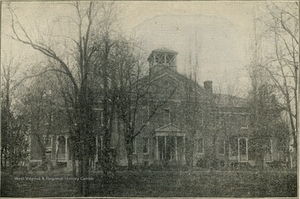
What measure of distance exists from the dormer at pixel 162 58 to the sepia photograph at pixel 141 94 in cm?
2

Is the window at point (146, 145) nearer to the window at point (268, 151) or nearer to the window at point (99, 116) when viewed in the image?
the window at point (99, 116)

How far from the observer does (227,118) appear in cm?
718

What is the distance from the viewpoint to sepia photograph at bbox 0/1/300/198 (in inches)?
266

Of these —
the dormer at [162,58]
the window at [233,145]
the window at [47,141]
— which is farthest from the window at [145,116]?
the window at [47,141]

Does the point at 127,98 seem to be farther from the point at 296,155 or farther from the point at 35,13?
the point at 296,155

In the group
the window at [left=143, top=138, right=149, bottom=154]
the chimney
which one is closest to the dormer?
the chimney

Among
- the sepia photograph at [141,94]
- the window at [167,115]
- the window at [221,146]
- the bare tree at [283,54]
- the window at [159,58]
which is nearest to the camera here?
the window at [159,58]

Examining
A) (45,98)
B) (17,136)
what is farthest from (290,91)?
(17,136)

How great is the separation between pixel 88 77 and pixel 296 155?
3.43 meters

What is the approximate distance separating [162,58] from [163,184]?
194 centimetres

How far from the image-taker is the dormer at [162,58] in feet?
22.4

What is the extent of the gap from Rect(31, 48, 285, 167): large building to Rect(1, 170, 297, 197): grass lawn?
227 millimetres

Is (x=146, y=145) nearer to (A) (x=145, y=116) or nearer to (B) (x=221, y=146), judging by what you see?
(A) (x=145, y=116)

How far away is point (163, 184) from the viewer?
6770 millimetres
